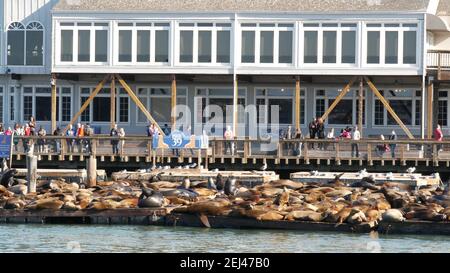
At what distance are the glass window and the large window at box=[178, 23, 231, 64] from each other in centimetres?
285

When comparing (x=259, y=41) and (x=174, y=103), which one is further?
(x=259, y=41)

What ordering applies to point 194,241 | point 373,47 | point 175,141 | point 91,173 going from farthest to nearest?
point 373,47
point 175,141
point 91,173
point 194,241

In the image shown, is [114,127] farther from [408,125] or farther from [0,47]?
[408,125]

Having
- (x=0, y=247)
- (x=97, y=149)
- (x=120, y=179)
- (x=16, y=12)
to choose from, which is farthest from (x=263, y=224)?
(x=16, y=12)

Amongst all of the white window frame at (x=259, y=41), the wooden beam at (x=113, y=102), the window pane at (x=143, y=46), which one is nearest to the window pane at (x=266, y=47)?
the white window frame at (x=259, y=41)

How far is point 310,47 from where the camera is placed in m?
52.5

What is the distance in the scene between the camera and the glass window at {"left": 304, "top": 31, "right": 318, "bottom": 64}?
172 ft

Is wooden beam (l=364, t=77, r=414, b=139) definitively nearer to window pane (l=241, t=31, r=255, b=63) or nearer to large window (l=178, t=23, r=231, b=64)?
window pane (l=241, t=31, r=255, b=63)

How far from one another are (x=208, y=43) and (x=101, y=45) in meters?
4.03

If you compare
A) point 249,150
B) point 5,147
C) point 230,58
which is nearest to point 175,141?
point 249,150

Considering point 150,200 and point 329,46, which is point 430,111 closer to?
point 329,46

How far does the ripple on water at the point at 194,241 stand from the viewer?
102 feet
